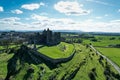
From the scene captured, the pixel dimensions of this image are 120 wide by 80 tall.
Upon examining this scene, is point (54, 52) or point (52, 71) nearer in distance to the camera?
point (52, 71)

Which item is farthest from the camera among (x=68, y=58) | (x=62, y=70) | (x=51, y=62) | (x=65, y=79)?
(x=68, y=58)

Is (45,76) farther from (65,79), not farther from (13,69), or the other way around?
(13,69)

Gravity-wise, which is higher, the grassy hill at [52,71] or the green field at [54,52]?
the green field at [54,52]

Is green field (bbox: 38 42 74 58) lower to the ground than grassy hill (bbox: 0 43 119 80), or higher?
higher

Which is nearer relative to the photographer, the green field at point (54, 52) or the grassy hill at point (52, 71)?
the grassy hill at point (52, 71)

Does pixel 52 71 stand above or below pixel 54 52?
below

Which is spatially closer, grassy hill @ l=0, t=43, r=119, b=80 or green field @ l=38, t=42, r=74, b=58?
grassy hill @ l=0, t=43, r=119, b=80

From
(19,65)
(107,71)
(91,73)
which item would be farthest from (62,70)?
(107,71)

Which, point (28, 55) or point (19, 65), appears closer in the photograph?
point (19, 65)

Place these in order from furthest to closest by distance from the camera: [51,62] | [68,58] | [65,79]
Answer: [68,58]
[51,62]
[65,79]

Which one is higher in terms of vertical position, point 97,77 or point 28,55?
point 28,55
